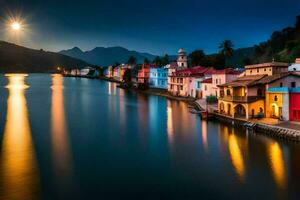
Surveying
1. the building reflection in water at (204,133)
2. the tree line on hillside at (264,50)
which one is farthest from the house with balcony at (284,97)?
the tree line on hillside at (264,50)

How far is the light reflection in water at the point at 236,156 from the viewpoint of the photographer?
18.0 m

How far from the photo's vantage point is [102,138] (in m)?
26.8

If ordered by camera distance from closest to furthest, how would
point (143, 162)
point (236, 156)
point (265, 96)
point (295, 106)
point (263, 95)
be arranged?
point (143, 162), point (236, 156), point (295, 106), point (265, 96), point (263, 95)

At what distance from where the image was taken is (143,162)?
19969mm

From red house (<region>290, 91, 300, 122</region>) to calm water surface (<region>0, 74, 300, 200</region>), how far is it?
15.8ft

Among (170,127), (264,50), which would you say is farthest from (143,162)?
(264,50)

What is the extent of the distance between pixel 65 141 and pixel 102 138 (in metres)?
3.18

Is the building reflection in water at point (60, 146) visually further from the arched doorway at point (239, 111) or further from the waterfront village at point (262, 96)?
the arched doorway at point (239, 111)

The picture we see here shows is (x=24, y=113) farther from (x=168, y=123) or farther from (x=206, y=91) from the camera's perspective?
(x=206, y=91)

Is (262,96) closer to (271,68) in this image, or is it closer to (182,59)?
(271,68)

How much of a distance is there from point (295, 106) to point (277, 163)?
1036cm

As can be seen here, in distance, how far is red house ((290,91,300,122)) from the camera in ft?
90.2

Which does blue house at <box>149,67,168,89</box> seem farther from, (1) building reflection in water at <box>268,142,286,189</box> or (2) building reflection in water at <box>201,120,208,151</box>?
(1) building reflection in water at <box>268,142,286,189</box>

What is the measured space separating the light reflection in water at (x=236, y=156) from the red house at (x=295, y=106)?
593 centimetres
